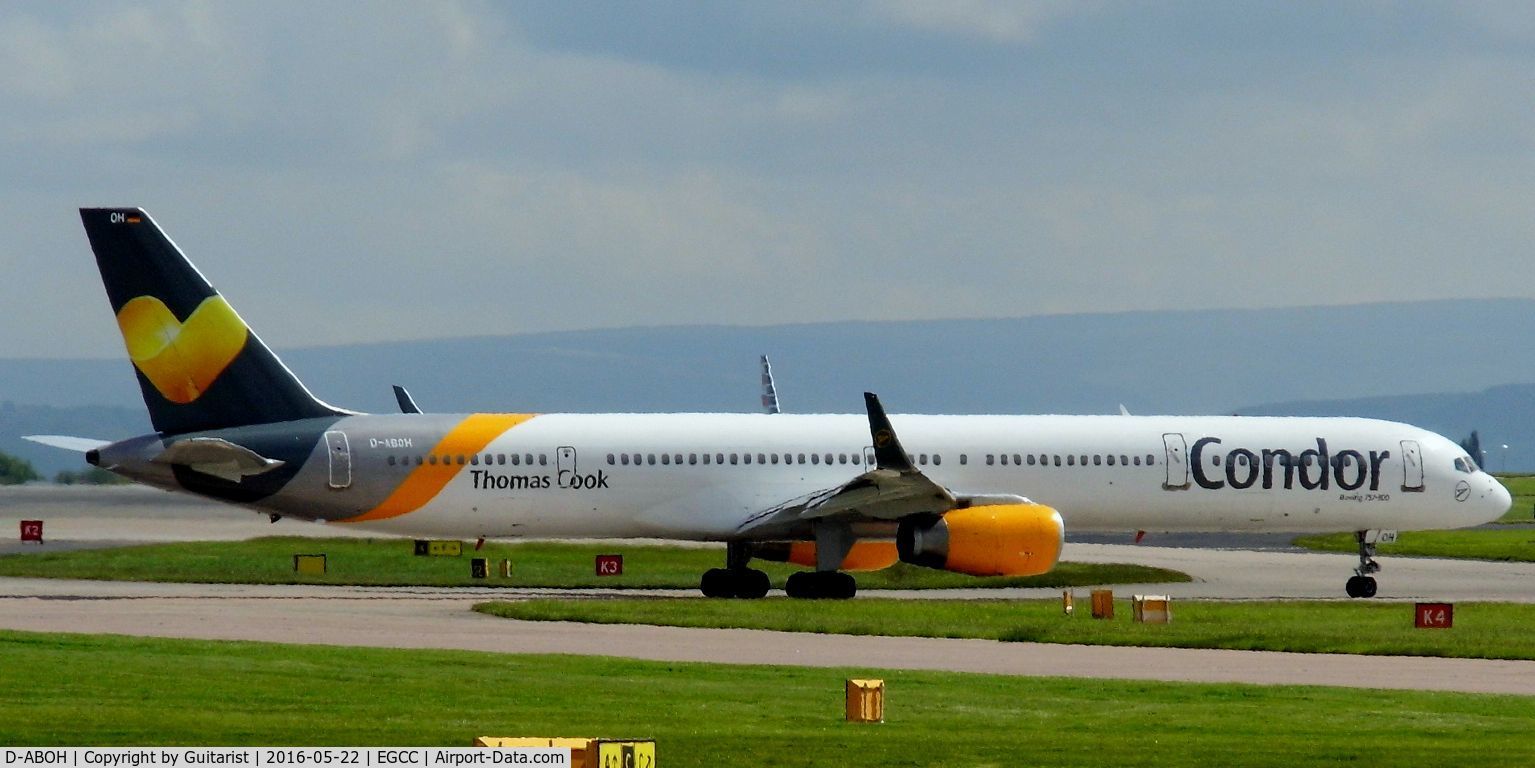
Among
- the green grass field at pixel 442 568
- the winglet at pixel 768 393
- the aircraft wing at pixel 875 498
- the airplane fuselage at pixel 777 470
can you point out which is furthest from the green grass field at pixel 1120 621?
the winglet at pixel 768 393

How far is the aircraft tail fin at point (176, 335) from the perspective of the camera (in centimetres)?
3916

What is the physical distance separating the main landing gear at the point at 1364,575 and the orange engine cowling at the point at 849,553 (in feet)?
28.9

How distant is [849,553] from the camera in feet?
135

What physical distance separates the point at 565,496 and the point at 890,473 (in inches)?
239

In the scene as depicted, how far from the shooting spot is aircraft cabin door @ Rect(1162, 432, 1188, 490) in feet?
145

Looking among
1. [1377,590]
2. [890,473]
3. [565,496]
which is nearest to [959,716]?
[890,473]

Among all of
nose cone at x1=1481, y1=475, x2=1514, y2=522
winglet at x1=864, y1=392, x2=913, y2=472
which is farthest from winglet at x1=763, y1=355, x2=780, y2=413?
winglet at x1=864, y1=392, x2=913, y2=472

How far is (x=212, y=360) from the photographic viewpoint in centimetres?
3944

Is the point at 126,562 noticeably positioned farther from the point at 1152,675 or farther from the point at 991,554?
the point at 1152,675

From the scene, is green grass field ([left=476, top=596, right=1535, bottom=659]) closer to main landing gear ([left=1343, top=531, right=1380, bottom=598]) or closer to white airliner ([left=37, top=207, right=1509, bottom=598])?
white airliner ([left=37, top=207, right=1509, bottom=598])

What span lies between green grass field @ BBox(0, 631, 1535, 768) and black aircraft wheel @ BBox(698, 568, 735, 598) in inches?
544

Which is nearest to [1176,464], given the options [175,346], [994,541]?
[994,541]

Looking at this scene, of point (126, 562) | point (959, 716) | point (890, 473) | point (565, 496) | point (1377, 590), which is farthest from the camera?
point (126, 562)

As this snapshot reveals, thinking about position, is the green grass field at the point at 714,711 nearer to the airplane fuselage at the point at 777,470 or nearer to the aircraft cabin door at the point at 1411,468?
the airplane fuselage at the point at 777,470
